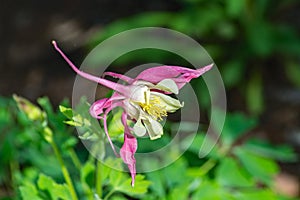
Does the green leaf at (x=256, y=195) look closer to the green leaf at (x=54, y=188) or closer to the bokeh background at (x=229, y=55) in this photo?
the green leaf at (x=54, y=188)

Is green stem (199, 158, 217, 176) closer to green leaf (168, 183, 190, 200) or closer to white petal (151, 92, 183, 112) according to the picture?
green leaf (168, 183, 190, 200)

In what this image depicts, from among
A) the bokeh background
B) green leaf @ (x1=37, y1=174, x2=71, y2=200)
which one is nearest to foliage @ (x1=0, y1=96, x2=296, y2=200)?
green leaf @ (x1=37, y1=174, x2=71, y2=200)

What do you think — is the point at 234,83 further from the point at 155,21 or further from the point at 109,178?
the point at 109,178

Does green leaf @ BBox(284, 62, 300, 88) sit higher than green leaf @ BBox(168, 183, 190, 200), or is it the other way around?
green leaf @ BBox(168, 183, 190, 200)

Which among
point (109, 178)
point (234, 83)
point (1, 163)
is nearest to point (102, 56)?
point (234, 83)

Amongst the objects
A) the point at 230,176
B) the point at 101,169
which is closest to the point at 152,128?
the point at 101,169


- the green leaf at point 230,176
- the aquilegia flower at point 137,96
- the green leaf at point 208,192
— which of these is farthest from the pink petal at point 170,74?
the green leaf at point 230,176
